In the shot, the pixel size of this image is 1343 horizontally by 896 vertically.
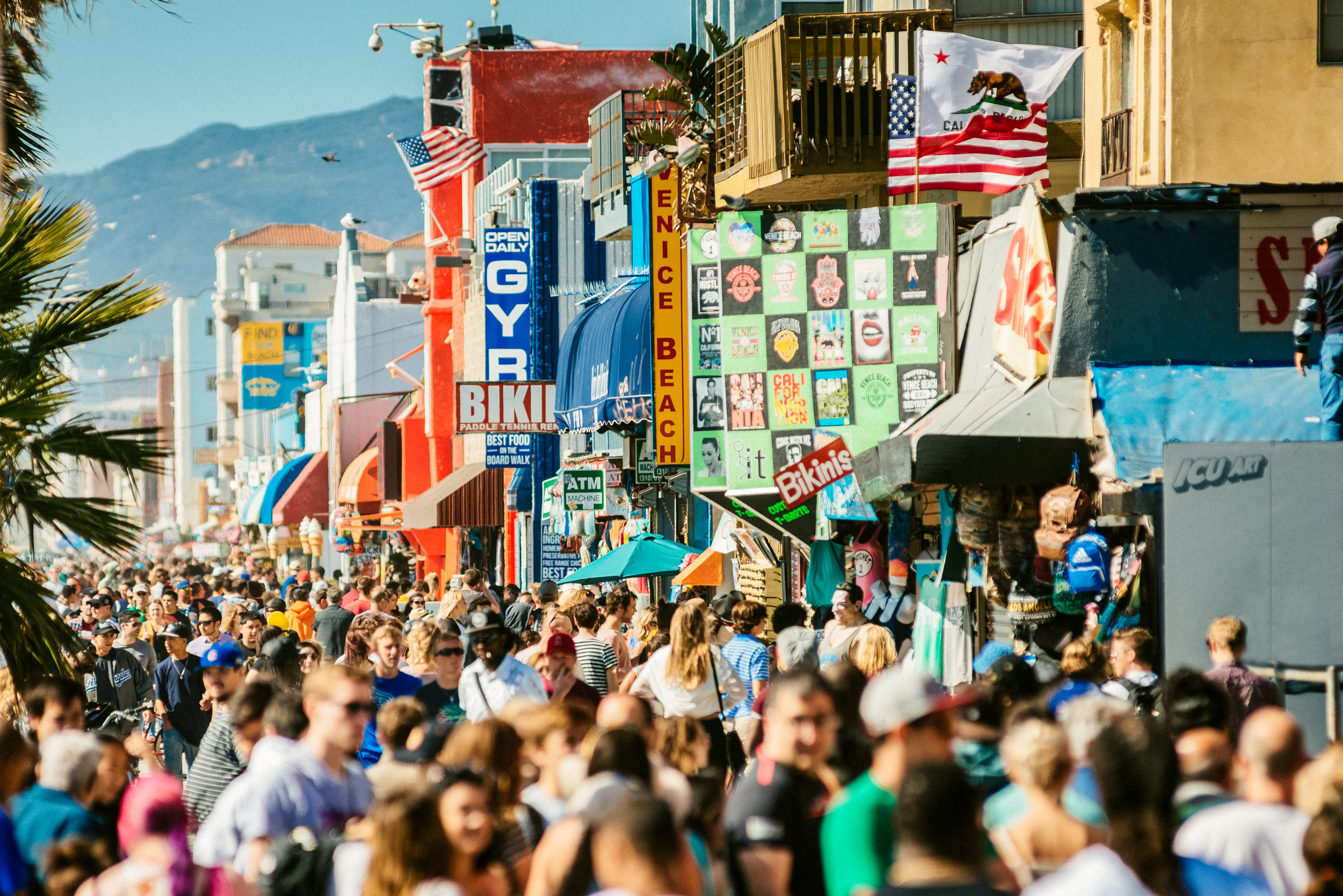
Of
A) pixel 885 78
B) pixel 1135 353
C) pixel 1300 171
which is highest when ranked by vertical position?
pixel 885 78

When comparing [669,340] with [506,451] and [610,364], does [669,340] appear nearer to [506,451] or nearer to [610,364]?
[610,364]

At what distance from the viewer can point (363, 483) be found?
159 feet

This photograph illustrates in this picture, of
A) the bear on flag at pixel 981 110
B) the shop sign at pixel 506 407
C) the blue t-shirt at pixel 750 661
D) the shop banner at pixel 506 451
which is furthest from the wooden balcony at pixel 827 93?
the shop banner at pixel 506 451

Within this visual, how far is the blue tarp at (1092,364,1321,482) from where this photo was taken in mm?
11156

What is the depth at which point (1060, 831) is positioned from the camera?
16.4 feet

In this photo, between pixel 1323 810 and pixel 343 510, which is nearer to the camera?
pixel 1323 810

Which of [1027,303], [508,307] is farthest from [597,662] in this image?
[508,307]

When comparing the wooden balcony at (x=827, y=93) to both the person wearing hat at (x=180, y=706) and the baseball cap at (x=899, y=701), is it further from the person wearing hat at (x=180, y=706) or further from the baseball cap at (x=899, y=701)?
the baseball cap at (x=899, y=701)

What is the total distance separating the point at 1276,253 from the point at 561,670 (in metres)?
6.11

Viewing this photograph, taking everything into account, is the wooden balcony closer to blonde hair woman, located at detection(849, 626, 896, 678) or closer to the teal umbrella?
the teal umbrella

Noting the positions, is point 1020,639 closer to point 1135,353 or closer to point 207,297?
point 1135,353

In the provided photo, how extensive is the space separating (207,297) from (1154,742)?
13518 centimetres

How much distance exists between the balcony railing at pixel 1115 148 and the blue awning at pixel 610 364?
25.1 ft

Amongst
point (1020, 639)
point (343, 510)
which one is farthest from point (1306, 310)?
point (343, 510)
